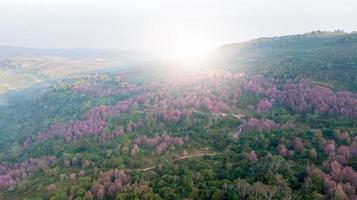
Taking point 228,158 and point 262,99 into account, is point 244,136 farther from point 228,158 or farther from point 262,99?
point 262,99

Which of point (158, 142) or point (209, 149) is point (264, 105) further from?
point (158, 142)

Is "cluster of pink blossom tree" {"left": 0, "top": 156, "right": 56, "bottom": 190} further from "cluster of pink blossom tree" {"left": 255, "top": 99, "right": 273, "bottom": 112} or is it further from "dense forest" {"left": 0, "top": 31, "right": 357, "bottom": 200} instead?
"cluster of pink blossom tree" {"left": 255, "top": 99, "right": 273, "bottom": 112}

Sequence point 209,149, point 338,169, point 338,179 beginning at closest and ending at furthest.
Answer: point 338,179
point 338,169
point 209,149

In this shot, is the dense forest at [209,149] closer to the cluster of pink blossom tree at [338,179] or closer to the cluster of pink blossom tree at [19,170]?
the cluster of pink blossom tree at [338,179]

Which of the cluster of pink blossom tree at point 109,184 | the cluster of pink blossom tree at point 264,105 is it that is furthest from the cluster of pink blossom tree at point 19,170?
the cluster of pink blossom tree at point 264,105

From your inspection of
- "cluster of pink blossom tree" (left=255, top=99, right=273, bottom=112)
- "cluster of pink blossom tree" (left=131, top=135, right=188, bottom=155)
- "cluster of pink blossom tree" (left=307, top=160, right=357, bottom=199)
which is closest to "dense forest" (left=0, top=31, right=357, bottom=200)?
"cluster of pink blossom tree" (left=307, top=160, right=357, bottom=199)

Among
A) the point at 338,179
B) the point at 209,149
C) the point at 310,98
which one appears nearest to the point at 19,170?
the point at 209,149
